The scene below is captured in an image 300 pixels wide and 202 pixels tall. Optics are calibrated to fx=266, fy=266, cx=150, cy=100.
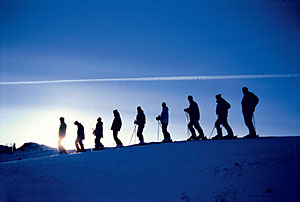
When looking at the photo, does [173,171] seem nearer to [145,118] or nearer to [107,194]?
[107,194]

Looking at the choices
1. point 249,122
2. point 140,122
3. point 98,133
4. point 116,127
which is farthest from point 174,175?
point 98,133

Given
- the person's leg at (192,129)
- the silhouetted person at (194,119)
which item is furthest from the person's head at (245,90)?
the person's leg at (192,129)

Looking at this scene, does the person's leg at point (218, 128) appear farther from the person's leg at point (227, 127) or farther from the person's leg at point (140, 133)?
the person's leg at point (140, 133)

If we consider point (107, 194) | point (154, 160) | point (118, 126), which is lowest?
point (107, 194)

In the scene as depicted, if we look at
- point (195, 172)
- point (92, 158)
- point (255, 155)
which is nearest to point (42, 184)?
point (92, 158)

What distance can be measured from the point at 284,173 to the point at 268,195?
4.91 ft

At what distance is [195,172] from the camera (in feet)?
26.6

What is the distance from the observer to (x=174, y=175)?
8.02 meters

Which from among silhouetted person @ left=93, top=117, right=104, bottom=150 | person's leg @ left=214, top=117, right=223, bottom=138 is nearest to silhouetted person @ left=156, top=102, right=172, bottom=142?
person's leg @ left=214, top=117, right=223, bottom=138

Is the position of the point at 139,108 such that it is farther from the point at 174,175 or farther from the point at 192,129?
the point at 174,175

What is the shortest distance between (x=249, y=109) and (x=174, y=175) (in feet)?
18.3

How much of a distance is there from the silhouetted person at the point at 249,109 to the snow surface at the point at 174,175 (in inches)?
42.1

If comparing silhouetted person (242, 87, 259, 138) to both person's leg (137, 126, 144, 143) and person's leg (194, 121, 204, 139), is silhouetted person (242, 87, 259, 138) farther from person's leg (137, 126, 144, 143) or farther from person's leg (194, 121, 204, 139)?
person's leg (137, 126, 144, 143)

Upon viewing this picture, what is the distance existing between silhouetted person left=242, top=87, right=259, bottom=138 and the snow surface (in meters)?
1.07
